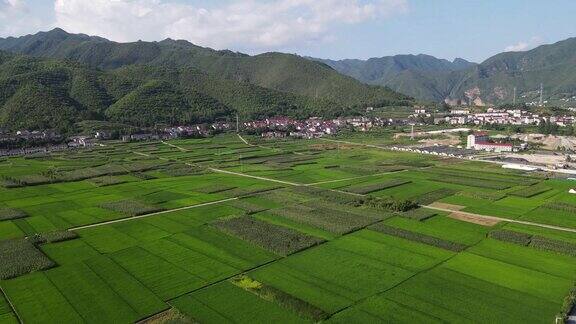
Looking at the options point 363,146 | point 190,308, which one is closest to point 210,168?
point 363,146

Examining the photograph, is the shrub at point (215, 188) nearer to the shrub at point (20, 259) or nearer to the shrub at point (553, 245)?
the shrub at point (20, 259)

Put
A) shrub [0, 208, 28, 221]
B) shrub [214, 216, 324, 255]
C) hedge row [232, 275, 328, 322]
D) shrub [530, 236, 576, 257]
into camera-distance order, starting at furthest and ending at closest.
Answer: shrub [0, 208, 28, 221]
shrub [214, 216, 324, 255]
shrub [530, 236, 576, 257]
hedge row [232, 275, 328, 322]

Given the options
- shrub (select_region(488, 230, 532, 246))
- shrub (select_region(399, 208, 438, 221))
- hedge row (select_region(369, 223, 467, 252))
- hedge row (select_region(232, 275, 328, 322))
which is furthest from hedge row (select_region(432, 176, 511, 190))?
hedge row (select_region(232, 275, 328, 322))

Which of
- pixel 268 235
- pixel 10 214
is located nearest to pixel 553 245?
pixel 268 235

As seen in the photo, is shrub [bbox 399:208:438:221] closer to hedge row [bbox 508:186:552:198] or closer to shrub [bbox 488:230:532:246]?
shrub [bbox 488:230:532:246]

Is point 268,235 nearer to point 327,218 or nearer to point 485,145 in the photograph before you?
point 327,218

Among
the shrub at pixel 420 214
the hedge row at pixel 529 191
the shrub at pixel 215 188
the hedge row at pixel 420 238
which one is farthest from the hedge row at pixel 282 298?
the hedge row at pixel 529 191
